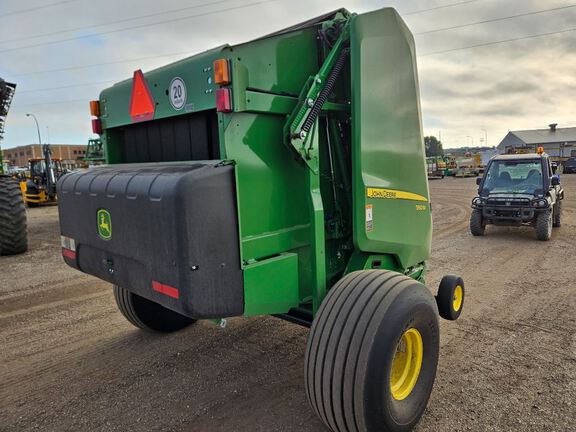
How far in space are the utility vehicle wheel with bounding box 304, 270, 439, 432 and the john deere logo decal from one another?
55.5 inches

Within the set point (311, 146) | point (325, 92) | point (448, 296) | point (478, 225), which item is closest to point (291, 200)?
point (311, 146)

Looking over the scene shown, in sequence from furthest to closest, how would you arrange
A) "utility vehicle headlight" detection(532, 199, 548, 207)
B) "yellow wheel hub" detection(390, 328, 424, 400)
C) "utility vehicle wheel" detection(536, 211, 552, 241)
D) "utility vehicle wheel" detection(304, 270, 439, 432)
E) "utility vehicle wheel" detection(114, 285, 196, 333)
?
"utility vehicle headlight" detection(532, 199, 548, 207) → "utility vehicle wheel" detection(536, 211, 552, 241) → "utility vehicle wheel" detection(114, 285, 196, 333) → "yellow wheel hub" detection(390, 328, 424, 400) → "utility vehicle wheel" detection(304, 270, 439, 432)

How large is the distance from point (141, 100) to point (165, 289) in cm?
138

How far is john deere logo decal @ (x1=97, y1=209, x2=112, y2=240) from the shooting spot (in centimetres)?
272

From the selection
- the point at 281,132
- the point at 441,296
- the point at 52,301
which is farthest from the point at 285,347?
the point at 52,301

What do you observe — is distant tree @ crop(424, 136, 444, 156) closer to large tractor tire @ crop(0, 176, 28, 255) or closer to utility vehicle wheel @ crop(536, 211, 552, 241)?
utility vehicle wheel @ crop(536, 211, 552, 241)

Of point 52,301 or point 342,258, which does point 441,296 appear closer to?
point 342,258

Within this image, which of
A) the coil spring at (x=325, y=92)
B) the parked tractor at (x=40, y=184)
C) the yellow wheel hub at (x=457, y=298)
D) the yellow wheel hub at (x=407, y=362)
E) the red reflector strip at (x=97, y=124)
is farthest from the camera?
the parked tractor at (x=40, y=184)

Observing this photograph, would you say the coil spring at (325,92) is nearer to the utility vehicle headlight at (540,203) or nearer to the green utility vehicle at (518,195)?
the green utility vehicle at (518,195)

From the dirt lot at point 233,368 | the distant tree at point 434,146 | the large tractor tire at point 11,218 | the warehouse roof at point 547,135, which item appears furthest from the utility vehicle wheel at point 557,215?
the distant tree at point 434,146

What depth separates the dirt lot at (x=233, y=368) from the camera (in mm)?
2898

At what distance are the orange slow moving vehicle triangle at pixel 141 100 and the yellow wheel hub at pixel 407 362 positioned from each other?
2.26 m

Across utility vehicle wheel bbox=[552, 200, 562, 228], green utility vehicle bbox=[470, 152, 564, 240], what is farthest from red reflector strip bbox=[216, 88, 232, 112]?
utility vehicle wheel bbox=[552, 200, 562, 228]

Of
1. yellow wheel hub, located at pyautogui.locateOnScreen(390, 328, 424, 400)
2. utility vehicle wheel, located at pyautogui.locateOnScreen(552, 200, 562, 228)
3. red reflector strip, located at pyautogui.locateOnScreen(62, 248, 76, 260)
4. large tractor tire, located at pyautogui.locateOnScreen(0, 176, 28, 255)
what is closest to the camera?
yellow wheel hub, located at pyautogui.locateOnScreen(390, 328, 424, 400)
